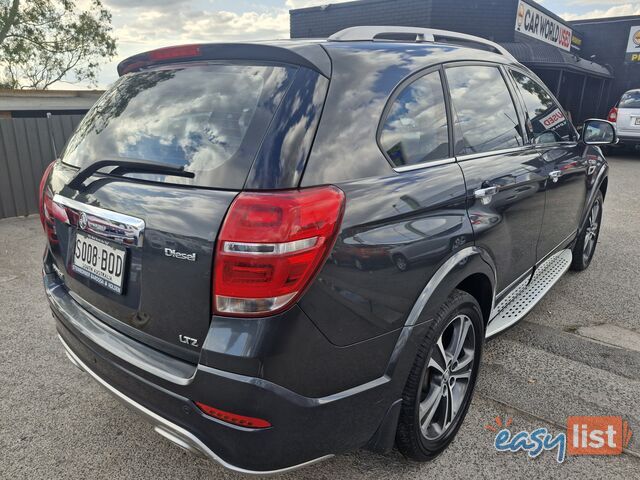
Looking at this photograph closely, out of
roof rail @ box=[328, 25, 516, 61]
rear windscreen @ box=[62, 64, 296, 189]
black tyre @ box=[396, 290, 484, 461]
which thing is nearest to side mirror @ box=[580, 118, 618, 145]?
roof rail @ box=[328, 25, 516, 61]

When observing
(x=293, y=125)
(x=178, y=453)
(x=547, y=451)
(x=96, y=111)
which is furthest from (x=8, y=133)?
(x=547, y=451)

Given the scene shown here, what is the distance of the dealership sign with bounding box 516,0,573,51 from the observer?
18.2 m

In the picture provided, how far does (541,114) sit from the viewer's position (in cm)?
336

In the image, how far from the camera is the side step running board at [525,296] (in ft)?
9.36

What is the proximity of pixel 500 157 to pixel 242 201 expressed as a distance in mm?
1666

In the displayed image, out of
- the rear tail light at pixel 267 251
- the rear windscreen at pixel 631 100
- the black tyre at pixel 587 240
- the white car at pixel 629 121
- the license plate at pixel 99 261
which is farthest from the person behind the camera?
the rear windscreen at pixel 631 100

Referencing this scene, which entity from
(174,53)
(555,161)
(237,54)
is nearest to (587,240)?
(555,161)

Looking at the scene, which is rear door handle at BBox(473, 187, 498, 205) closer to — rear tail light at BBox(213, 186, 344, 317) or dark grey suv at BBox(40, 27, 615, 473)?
dark grey suv at BBox(40, 27, 615, 473)

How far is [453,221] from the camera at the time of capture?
6.81 ft

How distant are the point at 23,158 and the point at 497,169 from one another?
6.98m

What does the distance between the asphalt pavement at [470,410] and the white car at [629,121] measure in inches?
411

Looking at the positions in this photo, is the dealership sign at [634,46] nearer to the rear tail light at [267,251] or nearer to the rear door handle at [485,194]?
the rear door handle at [485,194]

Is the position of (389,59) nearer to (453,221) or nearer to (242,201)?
(453,221)

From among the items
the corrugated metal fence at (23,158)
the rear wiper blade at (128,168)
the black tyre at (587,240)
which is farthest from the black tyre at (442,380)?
the corrugated metal fence at (23,158)
